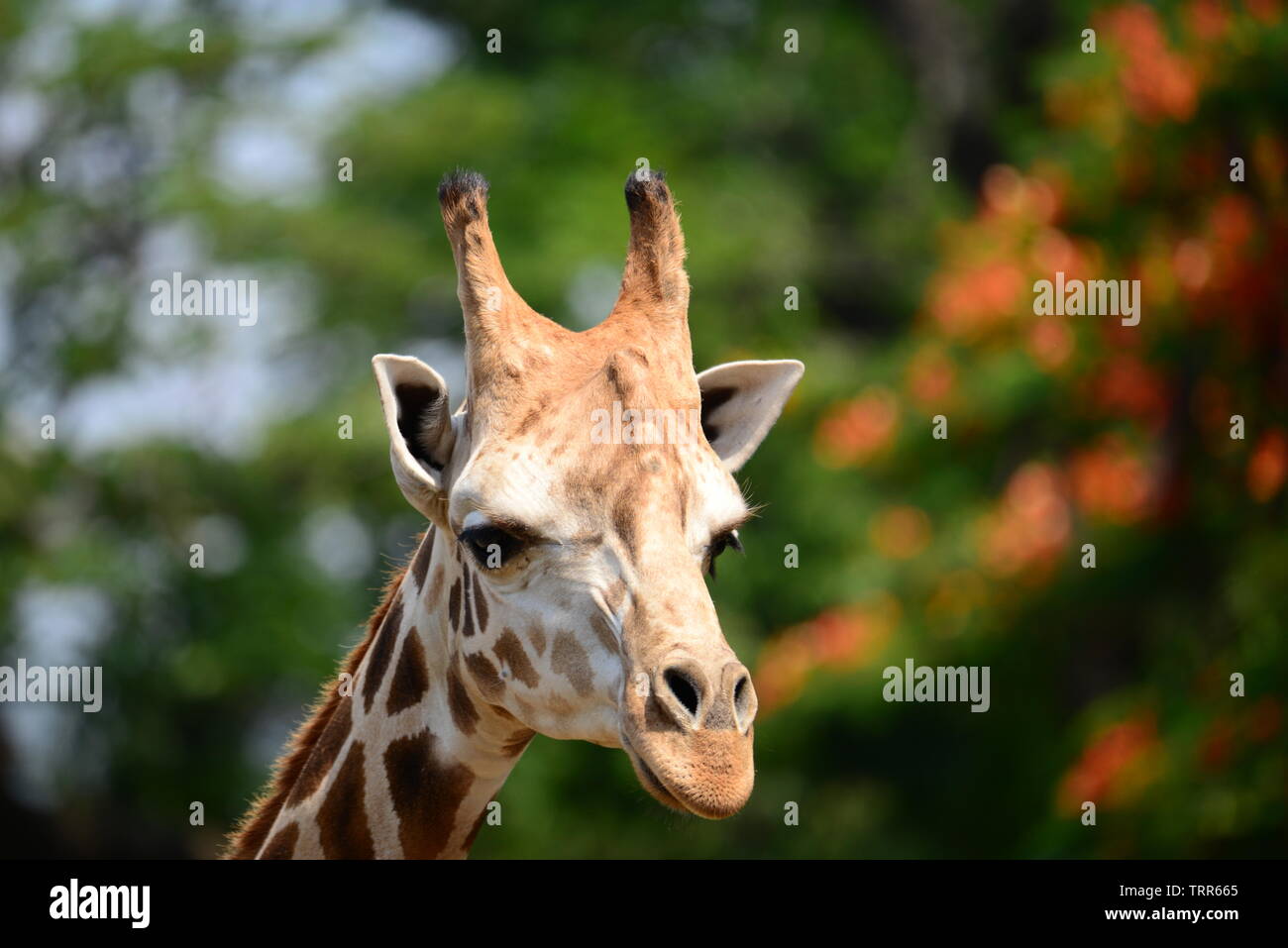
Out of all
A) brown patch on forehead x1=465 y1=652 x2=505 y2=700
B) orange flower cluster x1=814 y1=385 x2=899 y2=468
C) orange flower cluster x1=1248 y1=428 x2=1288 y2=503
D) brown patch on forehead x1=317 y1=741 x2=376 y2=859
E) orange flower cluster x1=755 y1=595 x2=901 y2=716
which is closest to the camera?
brown patch on forehead x1=465 y1=652 x2=505 y2=700

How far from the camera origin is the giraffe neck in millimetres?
4285

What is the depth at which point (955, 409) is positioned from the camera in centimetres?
1335

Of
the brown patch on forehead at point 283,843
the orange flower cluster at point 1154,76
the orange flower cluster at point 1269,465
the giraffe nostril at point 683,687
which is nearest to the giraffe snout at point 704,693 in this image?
the giraffe nostril at point 683,687

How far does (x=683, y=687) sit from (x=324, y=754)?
5.02 feet

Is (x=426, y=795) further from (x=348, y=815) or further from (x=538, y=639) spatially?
(x=538, y=639)

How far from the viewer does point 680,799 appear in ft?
11.4

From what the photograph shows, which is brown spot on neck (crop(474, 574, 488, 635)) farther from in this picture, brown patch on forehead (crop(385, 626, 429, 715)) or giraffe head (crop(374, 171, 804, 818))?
brown patch on forehead (crop(385, 626, 429, 715))

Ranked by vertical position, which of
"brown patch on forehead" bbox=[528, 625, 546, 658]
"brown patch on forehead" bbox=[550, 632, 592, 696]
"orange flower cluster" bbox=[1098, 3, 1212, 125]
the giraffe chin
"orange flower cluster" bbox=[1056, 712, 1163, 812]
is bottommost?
"orange flower cluster" bbox=[1056, 712, 1163, 812]

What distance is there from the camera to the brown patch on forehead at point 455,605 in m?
4.25

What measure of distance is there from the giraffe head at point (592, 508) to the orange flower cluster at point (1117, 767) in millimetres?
7453

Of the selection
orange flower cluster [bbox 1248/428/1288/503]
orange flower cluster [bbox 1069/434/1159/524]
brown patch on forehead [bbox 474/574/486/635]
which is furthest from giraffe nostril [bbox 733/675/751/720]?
orange flower cluster [bbox 1069/434/1159/524]

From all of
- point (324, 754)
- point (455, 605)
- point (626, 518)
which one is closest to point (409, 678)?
point (455, 605)

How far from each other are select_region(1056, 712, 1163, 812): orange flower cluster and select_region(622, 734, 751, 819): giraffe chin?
314 inches

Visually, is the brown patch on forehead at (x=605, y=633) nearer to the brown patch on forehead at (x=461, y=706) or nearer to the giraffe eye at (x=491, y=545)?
the giraffe eye at (x=491, y=545)
